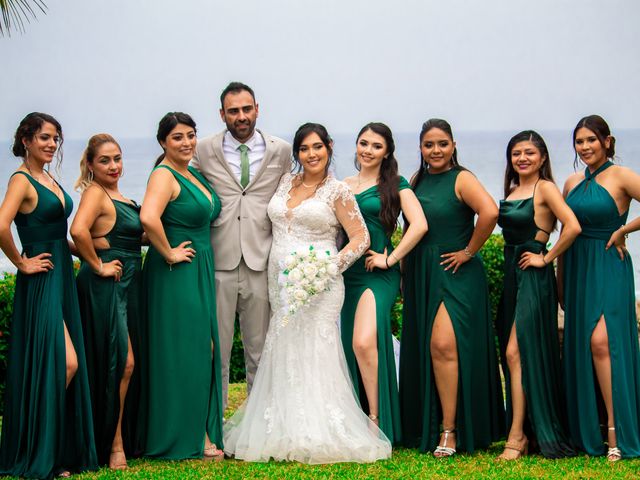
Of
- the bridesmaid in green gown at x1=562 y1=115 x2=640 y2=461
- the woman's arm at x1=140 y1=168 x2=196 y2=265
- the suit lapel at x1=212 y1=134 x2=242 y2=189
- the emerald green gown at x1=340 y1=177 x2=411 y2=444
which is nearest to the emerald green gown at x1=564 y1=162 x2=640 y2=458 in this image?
the bridesmaid in green gown at x1=562 y1=115 x2=640 y2=461

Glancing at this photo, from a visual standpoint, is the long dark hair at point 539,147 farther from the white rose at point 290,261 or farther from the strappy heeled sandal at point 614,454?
the strappy heeled sandal at point 614,454

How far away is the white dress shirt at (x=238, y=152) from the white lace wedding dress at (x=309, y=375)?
1.09 feet

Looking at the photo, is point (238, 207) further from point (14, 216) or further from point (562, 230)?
point (562, 230)

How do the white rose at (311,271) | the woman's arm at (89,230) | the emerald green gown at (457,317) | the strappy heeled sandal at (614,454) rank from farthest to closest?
the emerald green gown at (457,317), the white rose at (311,271), the strappy heeled sandal at (614,454), the woman's arm at (89,230)

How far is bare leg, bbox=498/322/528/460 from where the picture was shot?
5.66 metres

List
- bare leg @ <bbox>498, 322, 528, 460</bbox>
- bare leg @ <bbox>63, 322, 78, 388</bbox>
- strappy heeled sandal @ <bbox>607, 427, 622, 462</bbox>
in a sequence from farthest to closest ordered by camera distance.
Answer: bare leg @ <bbox>498, 322, 528, 460</bbox>
strappy heeled sandal @ <bbox>607, 427, 622, 462</bbox>
bare leg @ <bbox>63, 322, 78, 388</bbox>

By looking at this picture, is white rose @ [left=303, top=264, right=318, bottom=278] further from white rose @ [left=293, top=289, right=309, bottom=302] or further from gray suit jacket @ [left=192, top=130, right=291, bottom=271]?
gray suit jacket @ [left=192, top=130, right=291, bottom=271]

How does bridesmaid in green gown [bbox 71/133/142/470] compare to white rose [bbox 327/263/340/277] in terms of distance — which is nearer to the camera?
bridesmaid in green gown [bbox 71/133/142/470]

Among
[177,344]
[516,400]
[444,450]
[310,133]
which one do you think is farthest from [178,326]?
[516,400]

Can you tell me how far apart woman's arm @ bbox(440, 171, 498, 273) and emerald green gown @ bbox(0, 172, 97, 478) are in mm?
2281

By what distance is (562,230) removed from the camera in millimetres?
5562

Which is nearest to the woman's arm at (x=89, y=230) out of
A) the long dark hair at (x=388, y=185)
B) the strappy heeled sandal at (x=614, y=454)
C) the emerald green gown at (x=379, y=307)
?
the emerald green gown at (x=379, y=307)

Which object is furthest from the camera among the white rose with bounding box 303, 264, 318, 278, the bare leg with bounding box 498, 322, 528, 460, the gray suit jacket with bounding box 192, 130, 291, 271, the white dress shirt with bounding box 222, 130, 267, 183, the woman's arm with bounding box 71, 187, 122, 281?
the white dress shirt with bounding box 222, 130, 267, 183

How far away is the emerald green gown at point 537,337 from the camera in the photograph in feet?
18.5
